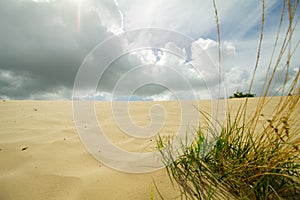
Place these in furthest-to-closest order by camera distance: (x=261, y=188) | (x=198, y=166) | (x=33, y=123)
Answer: (x=33, y=123) < (x=198, y=166) < (x=261, y=188)

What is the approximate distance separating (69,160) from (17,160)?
0.45 m

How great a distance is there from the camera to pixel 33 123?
109 inches

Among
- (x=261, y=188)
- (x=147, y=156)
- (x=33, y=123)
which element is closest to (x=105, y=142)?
(x=147, y=156)

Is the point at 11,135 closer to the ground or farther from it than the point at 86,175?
farther from it

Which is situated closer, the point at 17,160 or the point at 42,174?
the point at 42,174

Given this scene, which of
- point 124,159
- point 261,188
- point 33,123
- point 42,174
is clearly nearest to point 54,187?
point 42,174

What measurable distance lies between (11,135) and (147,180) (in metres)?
2.03

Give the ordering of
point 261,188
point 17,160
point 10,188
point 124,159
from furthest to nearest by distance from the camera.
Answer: point 124,159, point 17,160, point 10,188, point 261,188

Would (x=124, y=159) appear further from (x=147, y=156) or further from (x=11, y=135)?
(x=11, y=135)

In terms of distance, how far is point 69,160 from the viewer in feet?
5.15

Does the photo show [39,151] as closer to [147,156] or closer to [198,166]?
[147,156]

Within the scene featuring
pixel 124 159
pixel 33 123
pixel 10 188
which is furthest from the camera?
pixel 33 123

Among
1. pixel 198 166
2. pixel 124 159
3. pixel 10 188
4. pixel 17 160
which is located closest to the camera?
pixel 10 188

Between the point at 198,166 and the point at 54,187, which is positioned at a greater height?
the point at 198,166
